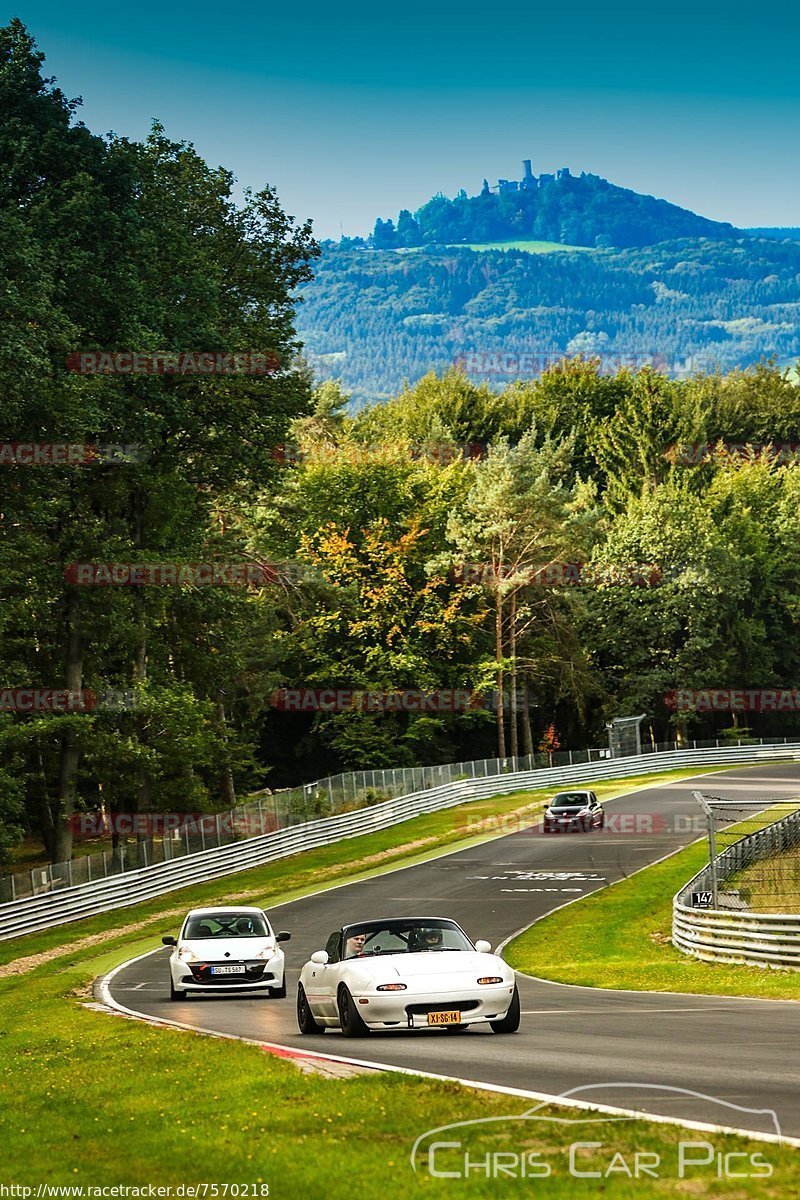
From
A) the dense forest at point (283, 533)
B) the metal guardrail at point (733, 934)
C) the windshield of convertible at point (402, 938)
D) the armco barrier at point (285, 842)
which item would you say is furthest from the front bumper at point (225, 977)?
the armco barrier at point (285, 842)

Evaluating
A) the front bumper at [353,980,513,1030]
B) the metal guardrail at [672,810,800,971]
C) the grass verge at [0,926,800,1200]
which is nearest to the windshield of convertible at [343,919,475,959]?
the front bumper at [353,980,513,1030]

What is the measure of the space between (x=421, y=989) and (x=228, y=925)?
10258mm

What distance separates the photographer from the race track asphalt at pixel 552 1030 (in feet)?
34.2

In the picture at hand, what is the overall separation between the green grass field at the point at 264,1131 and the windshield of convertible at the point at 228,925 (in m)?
7.60

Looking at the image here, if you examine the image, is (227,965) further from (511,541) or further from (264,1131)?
(511,541)

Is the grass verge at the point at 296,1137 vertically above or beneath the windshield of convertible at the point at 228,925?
above

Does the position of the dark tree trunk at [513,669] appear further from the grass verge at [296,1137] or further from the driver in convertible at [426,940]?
the grass verge at [296,1137]

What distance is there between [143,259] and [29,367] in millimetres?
9638

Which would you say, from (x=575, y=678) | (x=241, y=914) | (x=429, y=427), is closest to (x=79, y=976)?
(x=241, y=914)

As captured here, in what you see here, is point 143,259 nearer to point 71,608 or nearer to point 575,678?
point 71,608

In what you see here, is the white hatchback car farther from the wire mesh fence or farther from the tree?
the tree

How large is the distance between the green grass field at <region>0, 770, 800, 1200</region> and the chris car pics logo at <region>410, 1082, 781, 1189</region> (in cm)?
2

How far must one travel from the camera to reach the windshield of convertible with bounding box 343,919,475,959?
1673 cm

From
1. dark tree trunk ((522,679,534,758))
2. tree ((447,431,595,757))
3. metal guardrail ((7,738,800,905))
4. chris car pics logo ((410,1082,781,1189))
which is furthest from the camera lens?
dark tree trunk ((522,679,534,758))
